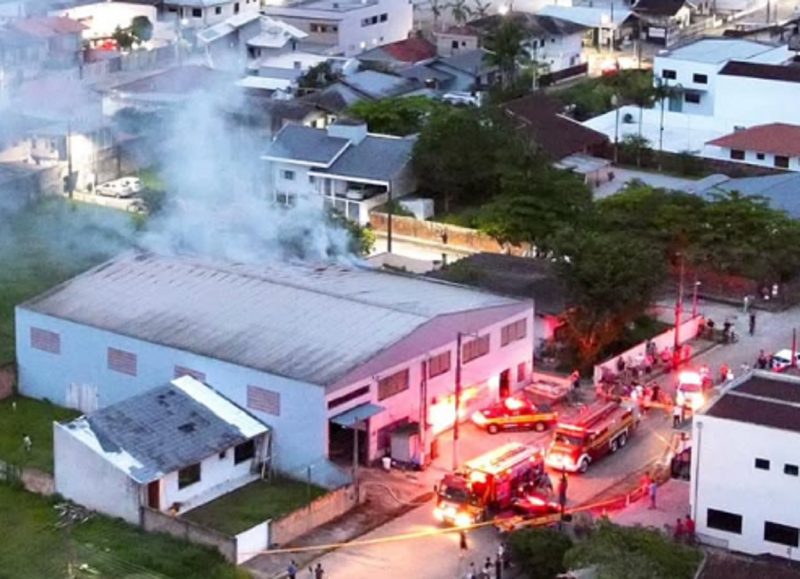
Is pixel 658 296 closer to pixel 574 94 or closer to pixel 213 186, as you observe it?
pixel 213 186

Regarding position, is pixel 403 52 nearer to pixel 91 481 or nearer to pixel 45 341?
pixel 45 341

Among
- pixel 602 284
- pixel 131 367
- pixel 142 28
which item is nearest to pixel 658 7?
pixel 142 28

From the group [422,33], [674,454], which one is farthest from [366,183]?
[422,33]

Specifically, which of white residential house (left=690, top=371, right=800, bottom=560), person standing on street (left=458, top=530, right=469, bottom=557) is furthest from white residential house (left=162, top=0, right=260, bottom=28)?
white residential house (left=690, top=371, right=800, bottom=560)

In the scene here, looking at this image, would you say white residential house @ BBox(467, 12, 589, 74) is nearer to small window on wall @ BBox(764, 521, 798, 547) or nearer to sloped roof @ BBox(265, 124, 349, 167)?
sloped roof @ BBox(265, 124, 349, 167)

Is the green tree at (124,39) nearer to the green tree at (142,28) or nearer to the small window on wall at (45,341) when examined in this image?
the green tree at (142,28)

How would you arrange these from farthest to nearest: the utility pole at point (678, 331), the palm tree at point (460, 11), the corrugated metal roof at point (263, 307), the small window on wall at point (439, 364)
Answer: the palm tree at point (460, 11) < the utility pole at point (678, 331) < the small window on wall at point (439, 364) < the corrugated metal roof at point (263, 307)

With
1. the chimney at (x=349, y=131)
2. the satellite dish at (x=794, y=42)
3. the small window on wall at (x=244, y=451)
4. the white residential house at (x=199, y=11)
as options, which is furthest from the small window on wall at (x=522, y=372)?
the white residential house at (x=199, y=11)
